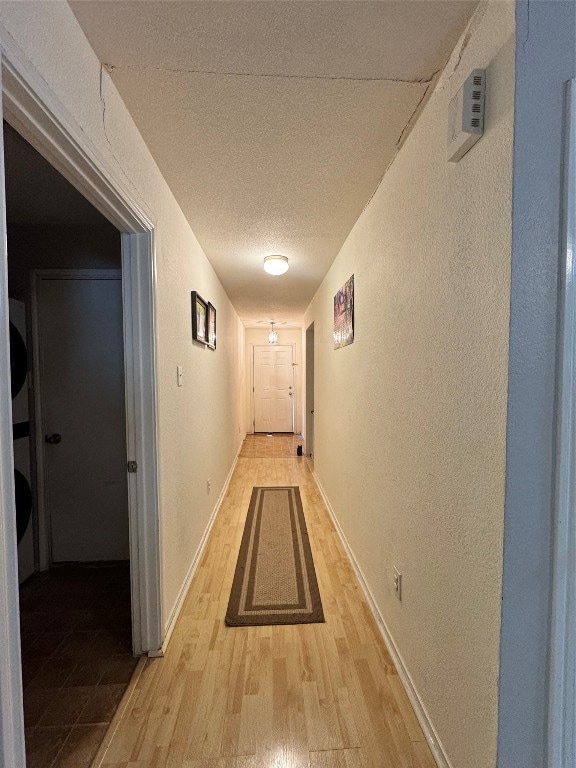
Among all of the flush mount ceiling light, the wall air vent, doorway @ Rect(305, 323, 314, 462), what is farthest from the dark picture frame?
doorway @ Rect(305, 323, 314, 462)

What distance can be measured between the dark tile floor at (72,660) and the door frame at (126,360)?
20 cm

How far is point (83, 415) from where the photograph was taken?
227cm

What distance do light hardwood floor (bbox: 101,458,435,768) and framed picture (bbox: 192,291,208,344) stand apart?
5.36 feet

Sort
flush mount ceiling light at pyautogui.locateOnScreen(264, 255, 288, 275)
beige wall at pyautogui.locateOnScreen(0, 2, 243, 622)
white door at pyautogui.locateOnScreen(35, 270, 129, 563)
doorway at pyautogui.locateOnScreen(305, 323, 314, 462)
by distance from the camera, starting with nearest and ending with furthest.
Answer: beige wall at pyautogui.locateOnScreen(0, 2, 243, 622) < white door at pyautogui.locateOnScreen(35, 270, 129, 563) < flush mount ceiling light at pyautogui.locateOnScreen(264, 255, 288, 275) < doorway at pyautogui.locateOnScreen(305, 323, 314, 462)

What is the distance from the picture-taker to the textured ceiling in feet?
2.92

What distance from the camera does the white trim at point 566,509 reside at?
709 millimetres

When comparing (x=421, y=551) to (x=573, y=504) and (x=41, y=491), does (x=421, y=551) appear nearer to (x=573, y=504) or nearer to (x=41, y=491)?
(x=573, y=504)

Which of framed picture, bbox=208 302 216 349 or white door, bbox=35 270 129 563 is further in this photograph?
framed picture, bbox=208 302 216 349

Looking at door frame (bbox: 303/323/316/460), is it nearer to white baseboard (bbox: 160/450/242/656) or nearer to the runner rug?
the runner rug

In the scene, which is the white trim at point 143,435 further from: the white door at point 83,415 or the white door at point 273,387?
the white door at point 273,387

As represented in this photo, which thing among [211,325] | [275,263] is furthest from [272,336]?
[275,263]

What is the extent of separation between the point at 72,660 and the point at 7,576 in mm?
1293

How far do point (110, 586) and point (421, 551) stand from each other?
6.25 ft

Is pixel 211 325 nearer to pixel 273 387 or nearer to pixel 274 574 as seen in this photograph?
pixel 274 574
